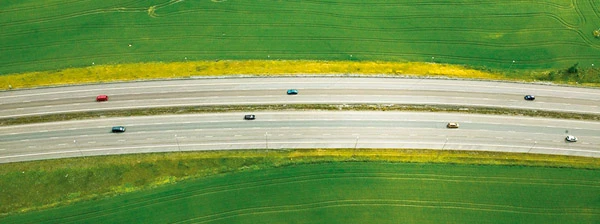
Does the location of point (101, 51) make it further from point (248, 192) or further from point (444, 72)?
point (444, 72)

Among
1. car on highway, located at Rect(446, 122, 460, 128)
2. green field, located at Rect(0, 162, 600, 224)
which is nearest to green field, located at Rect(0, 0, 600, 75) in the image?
car on highway, located at Rect(446, 122, 460, 128)

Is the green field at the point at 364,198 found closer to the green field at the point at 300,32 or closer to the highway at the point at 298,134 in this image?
the highway at the point at 298,134

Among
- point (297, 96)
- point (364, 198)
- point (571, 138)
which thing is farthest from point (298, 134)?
point (571, 138)

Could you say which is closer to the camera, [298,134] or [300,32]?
[298,134]

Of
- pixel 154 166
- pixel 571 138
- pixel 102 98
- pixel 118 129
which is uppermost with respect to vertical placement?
pixel 571 138

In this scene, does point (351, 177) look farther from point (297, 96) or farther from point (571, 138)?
point (571, 138)

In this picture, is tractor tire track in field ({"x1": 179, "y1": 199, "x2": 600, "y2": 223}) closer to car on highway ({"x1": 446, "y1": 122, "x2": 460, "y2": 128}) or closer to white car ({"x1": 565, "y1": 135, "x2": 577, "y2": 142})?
white car ({"x1": 565, "y1": 135, "x2": 577, "y2": 142})
